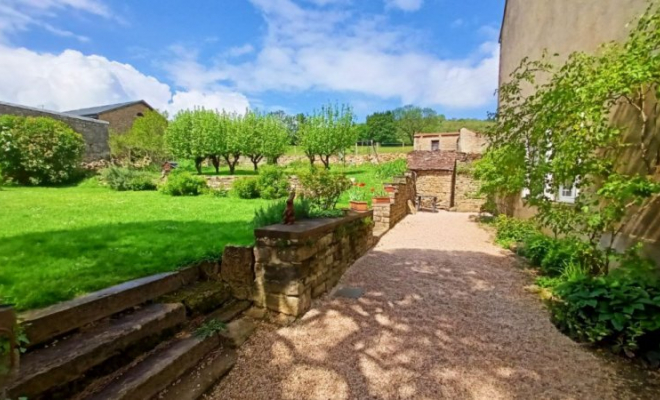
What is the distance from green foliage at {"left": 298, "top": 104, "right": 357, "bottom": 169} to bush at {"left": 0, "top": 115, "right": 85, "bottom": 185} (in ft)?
44.1

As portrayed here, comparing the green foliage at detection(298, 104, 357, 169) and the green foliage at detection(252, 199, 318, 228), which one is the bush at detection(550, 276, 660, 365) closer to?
the green foliage at detection(252, 199, 318, 228)

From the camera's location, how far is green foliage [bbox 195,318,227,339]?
2.74 metres

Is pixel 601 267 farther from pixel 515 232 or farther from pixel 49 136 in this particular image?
pixel 49 136

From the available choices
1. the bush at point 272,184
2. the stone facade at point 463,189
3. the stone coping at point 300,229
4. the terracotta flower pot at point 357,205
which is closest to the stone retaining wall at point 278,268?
the stone coping at point 300,229

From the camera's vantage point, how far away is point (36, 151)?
44.0 ft

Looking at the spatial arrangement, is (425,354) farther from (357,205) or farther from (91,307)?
(357,205)

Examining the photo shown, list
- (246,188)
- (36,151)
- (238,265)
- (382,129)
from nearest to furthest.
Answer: (238,265)
(246,188)
(36,151)
(382,129)

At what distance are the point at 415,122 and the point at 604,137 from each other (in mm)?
48039

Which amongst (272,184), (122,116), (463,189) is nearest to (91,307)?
(272,184)

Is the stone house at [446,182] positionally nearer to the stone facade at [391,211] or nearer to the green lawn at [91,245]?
the stone facade at [391,211]

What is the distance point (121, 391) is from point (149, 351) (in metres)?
0.48

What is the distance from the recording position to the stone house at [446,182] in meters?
15.4

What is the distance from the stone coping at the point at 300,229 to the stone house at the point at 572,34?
3874mm

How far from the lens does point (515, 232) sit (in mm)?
7566
